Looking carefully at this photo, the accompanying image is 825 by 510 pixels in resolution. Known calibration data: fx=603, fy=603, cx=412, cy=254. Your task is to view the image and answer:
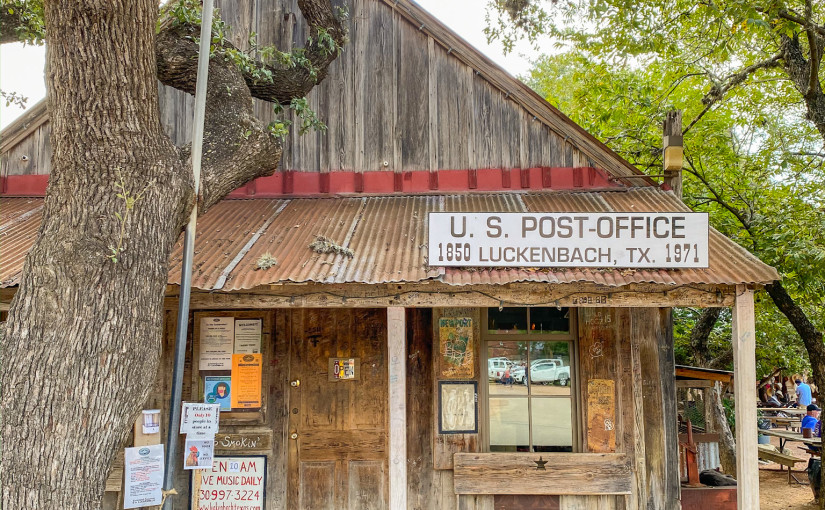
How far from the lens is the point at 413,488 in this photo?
6836 mm

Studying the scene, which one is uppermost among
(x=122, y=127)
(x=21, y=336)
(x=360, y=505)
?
(x=122, y=127)

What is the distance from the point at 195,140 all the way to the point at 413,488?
14.6 feet

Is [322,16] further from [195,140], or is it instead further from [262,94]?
[195,140]

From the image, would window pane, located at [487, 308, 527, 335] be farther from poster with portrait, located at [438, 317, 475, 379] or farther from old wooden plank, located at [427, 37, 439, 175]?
old wooden plank, located at [427, 37, 439, 175]

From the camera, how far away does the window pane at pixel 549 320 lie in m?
7.10

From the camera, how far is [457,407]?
22.4 feet

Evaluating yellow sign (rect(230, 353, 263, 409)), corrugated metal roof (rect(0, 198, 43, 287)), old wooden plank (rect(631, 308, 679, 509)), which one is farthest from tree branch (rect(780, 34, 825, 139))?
corrugated metal roof (rect(0, 198, 43, 287))

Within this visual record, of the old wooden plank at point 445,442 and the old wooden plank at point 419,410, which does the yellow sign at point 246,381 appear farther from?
the old wooden plank at point 445,442

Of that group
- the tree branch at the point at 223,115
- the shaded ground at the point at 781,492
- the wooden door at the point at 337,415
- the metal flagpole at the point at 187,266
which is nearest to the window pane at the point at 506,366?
the wooden door at the point at 337,415

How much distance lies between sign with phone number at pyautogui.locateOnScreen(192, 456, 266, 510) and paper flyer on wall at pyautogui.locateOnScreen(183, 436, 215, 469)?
1167mm

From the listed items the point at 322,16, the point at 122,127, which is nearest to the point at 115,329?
the point at 122,127

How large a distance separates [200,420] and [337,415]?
5.54 ft

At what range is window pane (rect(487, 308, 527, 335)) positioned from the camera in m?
7.15

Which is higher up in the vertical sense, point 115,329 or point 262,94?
point 262,94
